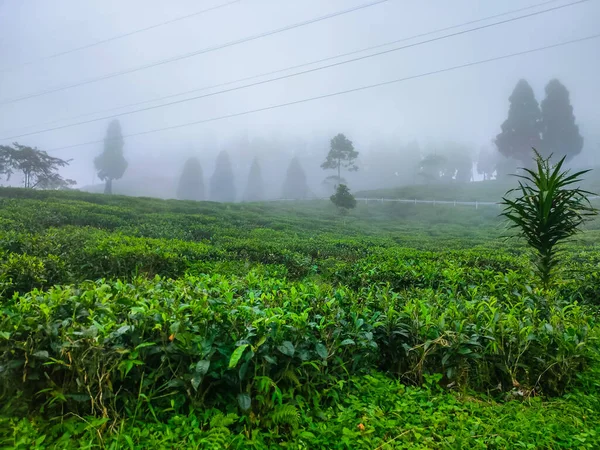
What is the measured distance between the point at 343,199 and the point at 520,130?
645 centimetres

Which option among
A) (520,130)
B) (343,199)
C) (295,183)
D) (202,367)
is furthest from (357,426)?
(520,130)

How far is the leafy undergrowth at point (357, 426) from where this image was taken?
129 cm

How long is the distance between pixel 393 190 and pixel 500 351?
31.8 feet

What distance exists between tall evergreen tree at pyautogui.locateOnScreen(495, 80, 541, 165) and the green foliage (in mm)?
5212

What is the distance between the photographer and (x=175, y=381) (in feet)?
4.78

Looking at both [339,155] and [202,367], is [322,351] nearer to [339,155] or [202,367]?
[202,367]

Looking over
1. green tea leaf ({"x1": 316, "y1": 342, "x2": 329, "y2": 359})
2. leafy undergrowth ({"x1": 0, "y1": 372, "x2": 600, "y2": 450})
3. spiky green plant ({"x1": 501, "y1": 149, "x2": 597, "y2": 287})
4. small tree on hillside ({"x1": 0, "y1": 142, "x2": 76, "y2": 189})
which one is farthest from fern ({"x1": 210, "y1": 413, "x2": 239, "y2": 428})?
small tree on hillside ({"x1": 0, "y1": 142, "x2": 76, "y2": 189})

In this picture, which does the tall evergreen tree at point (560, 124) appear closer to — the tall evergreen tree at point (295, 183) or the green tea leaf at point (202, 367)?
the tall evergreen tree at point (295, 183)

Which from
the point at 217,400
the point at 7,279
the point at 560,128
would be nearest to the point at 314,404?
the point at 217,400

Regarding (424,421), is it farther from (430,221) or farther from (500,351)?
(430,221)

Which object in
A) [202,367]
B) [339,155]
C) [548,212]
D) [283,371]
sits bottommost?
[283,371]

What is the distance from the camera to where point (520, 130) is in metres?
10.8

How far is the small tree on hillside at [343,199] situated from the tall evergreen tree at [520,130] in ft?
17.1

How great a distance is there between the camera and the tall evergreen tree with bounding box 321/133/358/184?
10508 millimetres
